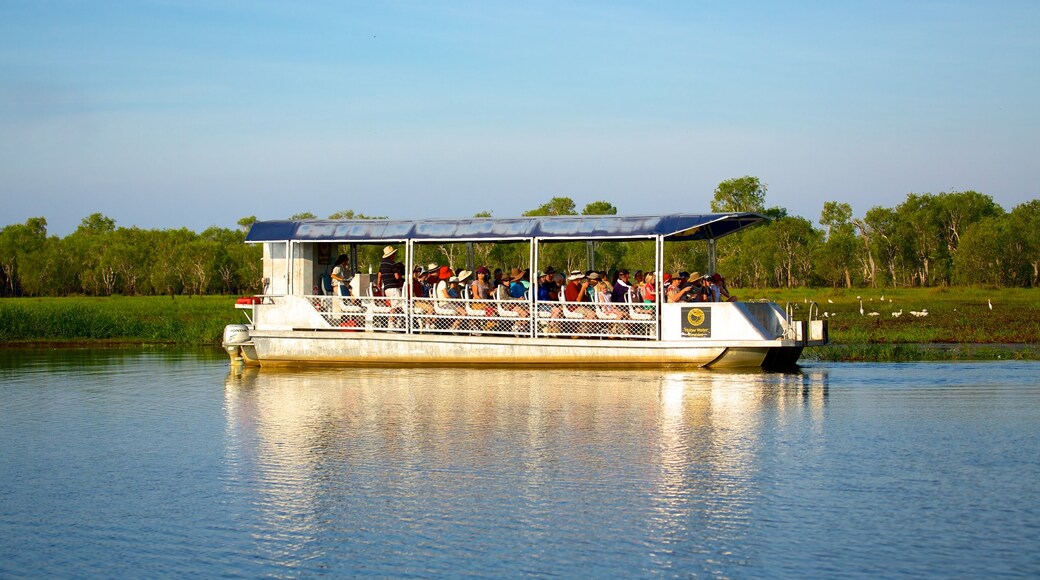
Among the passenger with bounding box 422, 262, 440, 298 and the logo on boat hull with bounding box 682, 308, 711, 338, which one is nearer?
the logo on boat hull with bounding box 682, 308, 711, 338

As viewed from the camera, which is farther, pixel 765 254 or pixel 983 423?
pixel 765 254

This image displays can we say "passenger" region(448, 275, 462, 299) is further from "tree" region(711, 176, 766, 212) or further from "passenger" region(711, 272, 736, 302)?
"tree" region(711, 176, 766, 212)

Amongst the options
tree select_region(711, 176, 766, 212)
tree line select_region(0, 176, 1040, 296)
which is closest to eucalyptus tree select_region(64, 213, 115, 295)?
tree line select_region(0, 176, 1040, 296)

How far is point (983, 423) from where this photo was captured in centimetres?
1436

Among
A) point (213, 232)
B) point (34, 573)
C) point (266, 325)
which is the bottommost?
point (34, 573)

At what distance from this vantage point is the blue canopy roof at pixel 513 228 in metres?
20.4

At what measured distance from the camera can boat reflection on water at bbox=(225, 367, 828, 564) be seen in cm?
1009

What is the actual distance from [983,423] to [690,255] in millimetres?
56437

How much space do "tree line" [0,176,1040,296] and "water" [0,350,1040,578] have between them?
185 ft

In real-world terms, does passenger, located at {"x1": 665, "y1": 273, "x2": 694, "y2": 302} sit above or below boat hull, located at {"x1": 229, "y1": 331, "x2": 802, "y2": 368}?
above

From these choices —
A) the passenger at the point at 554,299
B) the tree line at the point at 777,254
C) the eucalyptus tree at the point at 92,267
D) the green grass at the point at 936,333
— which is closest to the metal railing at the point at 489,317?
the passenger at the point at 554,299

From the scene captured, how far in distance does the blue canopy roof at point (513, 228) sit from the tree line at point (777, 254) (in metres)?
50.9

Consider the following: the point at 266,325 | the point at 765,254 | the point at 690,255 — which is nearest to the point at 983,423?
the point at 266,325

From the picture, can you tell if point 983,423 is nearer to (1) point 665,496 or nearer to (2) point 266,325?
(1) point 665,496
